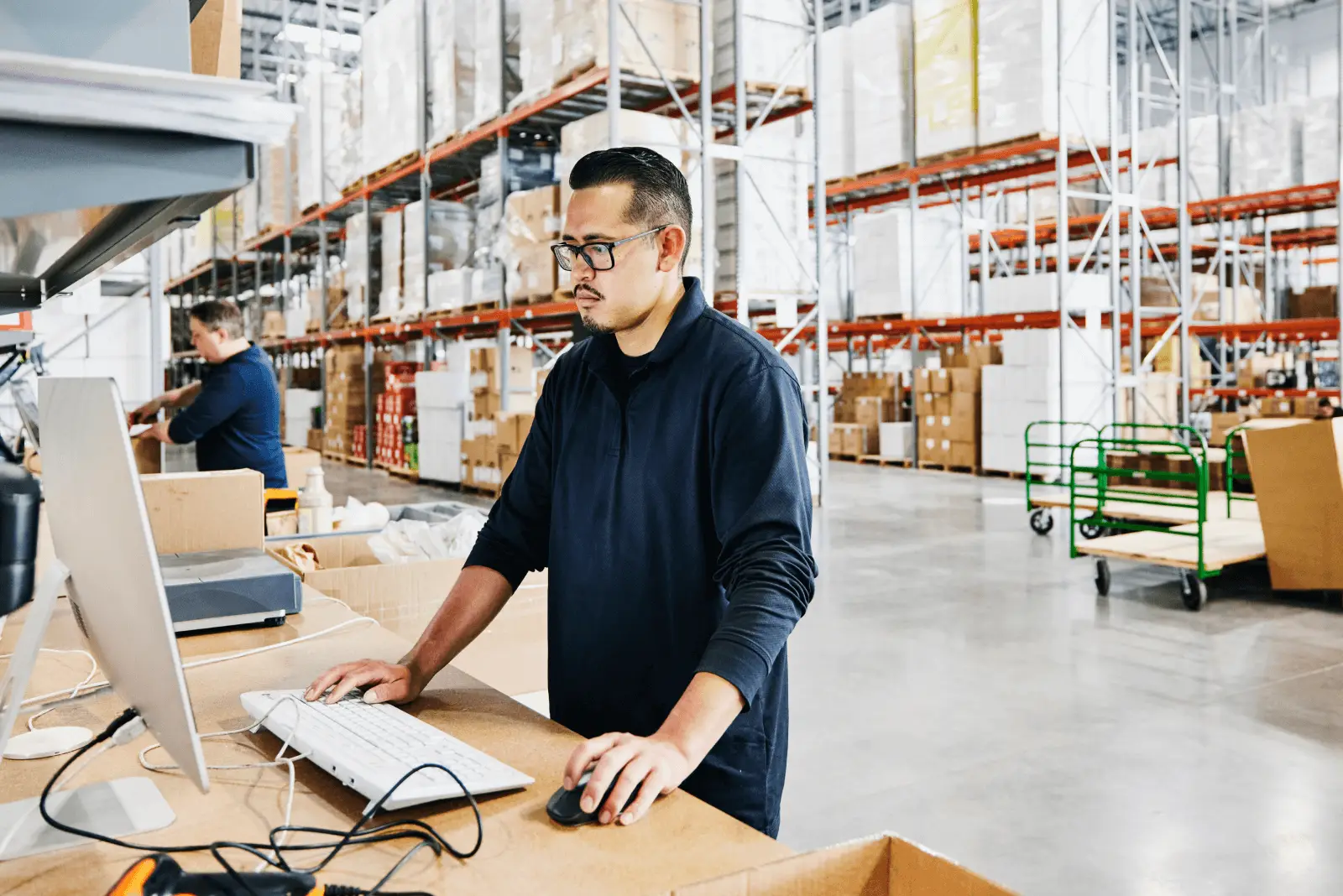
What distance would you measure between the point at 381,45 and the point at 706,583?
1025 cm

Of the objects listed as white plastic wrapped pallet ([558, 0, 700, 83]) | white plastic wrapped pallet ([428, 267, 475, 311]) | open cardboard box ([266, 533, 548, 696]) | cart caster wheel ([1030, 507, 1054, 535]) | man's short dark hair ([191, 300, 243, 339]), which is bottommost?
cart caster wheel ([1030, 507, 1054, 535])

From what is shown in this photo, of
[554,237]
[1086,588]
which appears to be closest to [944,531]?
[1086,588]

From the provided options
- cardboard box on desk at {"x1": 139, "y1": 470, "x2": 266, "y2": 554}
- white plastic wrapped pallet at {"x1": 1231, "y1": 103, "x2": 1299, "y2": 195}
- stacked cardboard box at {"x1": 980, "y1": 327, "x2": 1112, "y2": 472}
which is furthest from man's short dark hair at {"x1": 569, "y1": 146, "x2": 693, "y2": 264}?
white plastic wrapped pallet at {"x1": 1231, "y1": 103, "x2": 1299, "y2": 195}

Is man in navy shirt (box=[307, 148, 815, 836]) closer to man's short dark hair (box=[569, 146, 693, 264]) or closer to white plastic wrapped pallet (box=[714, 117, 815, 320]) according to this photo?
man's short dark hair (box=[569, 146, 693, 264])

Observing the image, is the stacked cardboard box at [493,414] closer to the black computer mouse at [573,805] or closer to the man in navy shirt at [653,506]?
the man in navy shirt at [653,506]

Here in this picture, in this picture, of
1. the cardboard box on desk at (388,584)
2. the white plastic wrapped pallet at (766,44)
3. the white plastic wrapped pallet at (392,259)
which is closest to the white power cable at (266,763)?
the cardboard box on desk at (388,584)

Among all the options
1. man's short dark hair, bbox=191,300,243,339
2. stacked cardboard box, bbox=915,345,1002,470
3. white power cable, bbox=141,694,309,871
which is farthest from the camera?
stacked cardboard box, bbox=915,345,1002,470

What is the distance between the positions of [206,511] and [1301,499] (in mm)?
5498

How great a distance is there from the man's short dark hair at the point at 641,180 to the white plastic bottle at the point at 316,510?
251cm

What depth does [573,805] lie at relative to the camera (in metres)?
1.21

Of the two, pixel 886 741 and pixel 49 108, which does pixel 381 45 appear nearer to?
pixel 886 741

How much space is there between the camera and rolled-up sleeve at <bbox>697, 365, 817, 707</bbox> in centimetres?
148

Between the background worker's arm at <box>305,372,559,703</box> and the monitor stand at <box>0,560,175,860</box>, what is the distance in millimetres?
411

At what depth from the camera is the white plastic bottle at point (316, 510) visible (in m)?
3.98
